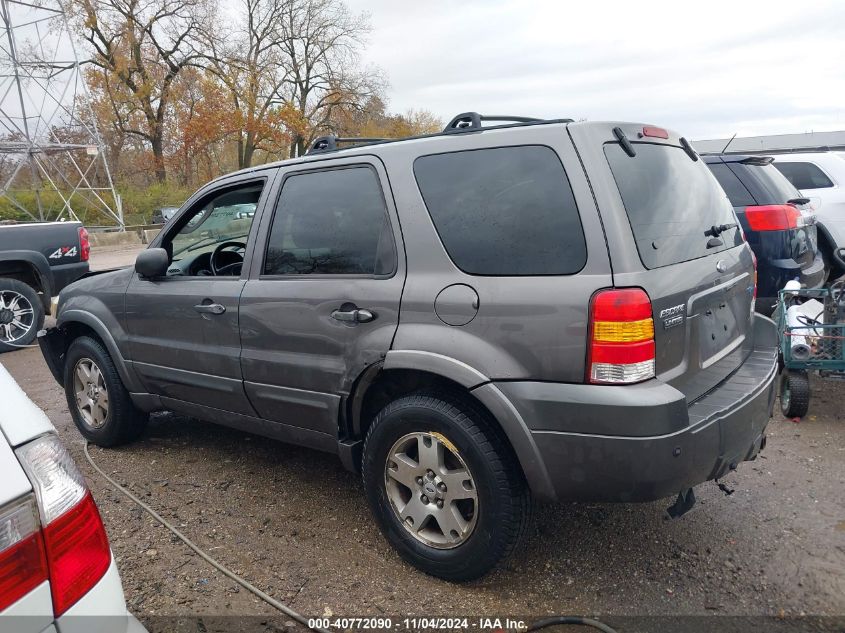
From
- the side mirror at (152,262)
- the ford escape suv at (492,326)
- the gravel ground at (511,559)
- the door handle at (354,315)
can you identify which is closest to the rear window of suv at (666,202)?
the ford escape suv at (492,326)

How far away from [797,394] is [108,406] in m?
4.69

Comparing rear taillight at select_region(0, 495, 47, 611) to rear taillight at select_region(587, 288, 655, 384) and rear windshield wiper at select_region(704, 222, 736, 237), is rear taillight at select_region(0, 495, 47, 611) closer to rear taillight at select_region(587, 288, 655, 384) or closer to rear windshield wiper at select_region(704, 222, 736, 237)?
rear taillight at select_region(587, 288, 655, 384)

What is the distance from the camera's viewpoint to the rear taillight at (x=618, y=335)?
89.4 inches

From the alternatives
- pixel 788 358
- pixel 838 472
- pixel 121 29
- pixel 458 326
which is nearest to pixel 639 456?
pixel 458 326

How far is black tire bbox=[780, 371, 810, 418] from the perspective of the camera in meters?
4.41

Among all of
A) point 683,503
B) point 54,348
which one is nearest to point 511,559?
point 683,503

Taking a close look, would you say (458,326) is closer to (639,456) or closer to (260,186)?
(639,456)

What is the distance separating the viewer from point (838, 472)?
12.0 ft

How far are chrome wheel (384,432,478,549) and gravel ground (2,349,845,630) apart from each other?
0.23 m

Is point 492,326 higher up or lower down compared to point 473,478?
higher up

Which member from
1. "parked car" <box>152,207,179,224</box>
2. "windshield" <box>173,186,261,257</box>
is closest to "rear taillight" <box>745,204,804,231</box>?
"windshield" <box>173,186,261,257</box>

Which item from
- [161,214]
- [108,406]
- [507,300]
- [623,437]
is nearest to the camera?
[623,437]

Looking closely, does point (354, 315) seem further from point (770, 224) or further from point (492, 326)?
point (770, 224)

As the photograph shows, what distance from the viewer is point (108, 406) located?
4.28 metres
